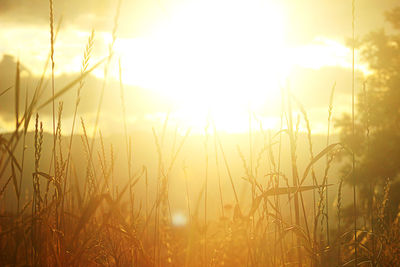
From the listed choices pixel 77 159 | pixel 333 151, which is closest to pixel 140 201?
pixel 77 159

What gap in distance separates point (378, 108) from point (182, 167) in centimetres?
2039

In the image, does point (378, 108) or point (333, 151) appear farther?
point (378, 108)

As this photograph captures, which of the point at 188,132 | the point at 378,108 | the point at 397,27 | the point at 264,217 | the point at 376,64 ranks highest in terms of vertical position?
the point at 397,27

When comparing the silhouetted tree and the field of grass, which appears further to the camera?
the silhouetted tree

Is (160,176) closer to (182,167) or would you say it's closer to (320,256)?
(182,167)

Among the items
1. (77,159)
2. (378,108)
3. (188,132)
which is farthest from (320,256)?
(378,108)

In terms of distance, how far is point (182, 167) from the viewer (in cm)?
199

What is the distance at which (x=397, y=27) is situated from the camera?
2119cm

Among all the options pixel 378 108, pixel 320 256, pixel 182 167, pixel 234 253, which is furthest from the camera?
pixel 378 108

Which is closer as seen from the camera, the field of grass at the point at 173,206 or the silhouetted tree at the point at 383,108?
the field of grass at the point at 173,206

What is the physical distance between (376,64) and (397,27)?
80.1 inches

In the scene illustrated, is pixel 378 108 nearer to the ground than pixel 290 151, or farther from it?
farther from it

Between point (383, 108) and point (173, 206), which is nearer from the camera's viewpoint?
point (173, 206)

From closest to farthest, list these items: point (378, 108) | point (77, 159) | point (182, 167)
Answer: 1. point (77, 159)
2. point (182, 167)
3. point (378, 108)
